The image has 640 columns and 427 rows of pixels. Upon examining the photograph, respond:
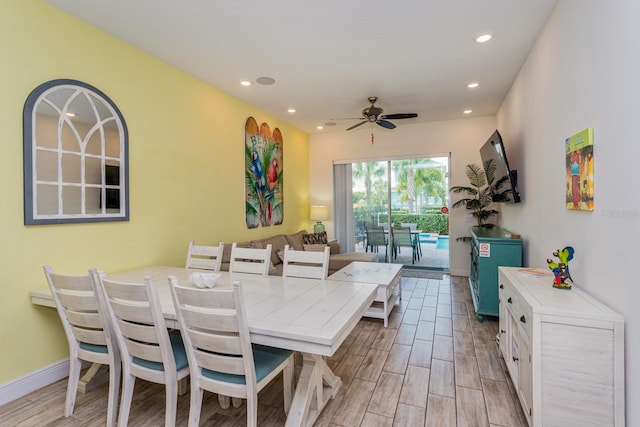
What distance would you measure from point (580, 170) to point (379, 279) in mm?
2127

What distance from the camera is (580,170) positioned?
2.05 m

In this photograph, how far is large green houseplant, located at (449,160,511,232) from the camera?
4.13 meters

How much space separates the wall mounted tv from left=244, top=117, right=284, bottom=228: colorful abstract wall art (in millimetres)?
3279

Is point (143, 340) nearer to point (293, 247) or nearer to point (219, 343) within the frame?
point (219, 343)

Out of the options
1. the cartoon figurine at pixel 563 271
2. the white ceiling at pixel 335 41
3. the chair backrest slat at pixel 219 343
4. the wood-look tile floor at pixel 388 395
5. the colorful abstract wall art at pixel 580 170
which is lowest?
the wood-look tile floor at pixel 388 395

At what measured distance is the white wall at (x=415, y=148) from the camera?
579 cm

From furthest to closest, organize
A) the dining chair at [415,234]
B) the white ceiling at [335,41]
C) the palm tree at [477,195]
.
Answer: the dining chair at [415,234] < the palm tree at [477,195] < the white ceiling at [335,41]

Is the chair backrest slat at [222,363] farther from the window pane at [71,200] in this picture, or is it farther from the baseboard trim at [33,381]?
the window pane at [71,200]

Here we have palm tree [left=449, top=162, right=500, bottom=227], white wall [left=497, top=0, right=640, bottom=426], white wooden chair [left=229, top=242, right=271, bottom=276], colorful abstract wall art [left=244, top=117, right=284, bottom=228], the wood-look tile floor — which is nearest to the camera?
white wall [left=497, top=0, right=640, bottom=426]

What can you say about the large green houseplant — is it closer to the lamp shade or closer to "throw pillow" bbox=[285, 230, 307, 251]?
the lamp shade

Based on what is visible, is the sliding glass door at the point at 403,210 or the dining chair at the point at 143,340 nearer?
the dining chair at the point at 143,340

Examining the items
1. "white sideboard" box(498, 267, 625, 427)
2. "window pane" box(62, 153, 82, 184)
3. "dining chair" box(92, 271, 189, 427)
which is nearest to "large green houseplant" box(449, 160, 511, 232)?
"white sideboard" box(498, 267, 625, 427)

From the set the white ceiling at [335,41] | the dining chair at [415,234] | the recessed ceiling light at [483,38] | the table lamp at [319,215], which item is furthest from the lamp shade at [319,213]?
Result: the recessed ceiling light at [483,38]

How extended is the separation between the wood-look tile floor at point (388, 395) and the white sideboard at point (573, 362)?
42cm
